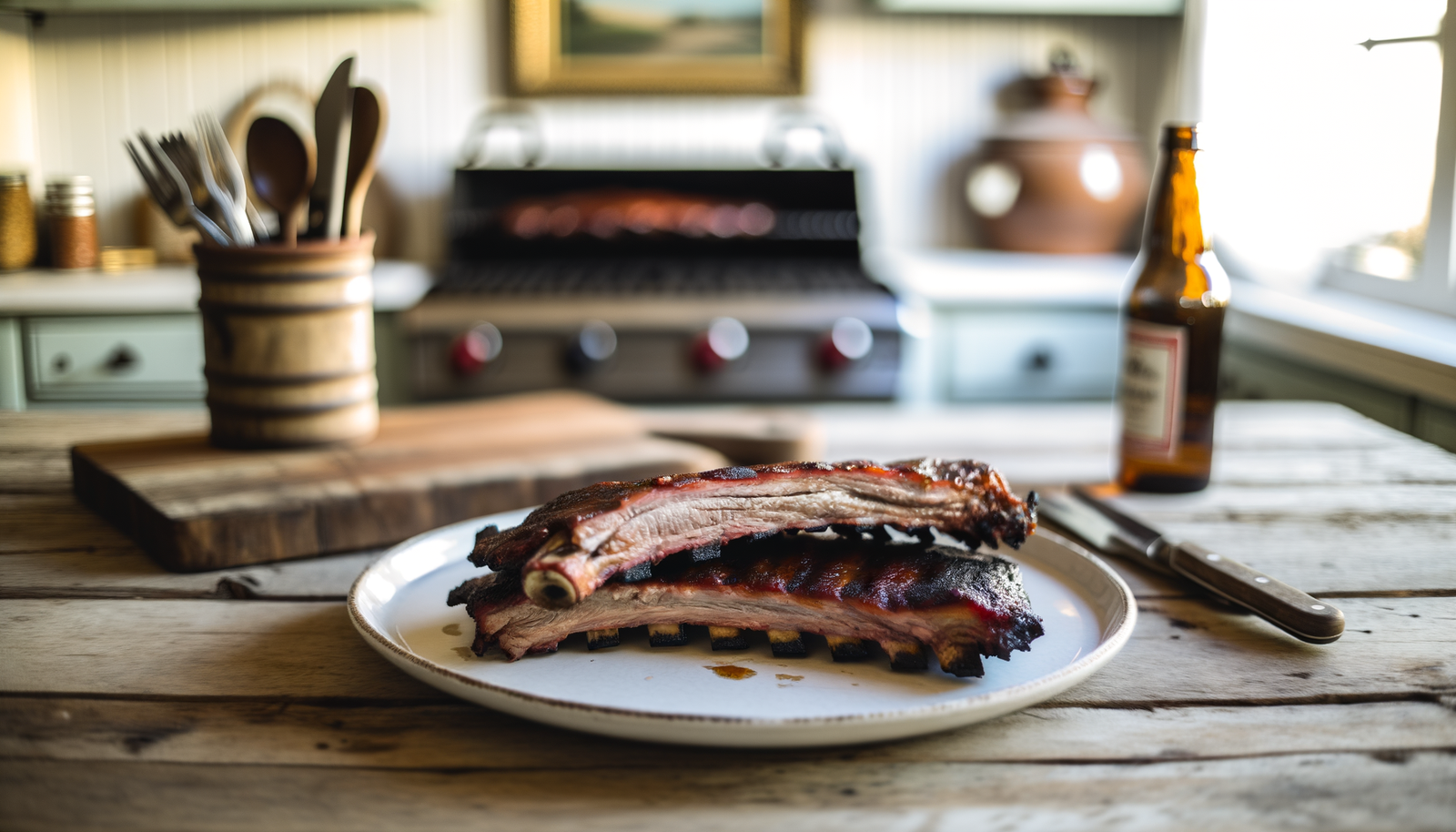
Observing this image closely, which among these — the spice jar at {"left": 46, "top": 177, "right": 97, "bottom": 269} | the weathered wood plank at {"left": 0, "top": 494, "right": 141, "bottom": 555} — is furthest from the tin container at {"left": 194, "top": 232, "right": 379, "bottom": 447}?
the spice jar at {"left": 46, "top": 177, "right": 97, "bottom": 269}

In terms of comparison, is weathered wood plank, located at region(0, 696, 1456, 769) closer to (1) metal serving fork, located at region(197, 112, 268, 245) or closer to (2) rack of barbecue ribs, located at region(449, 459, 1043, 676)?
(2) rack of barbecue ribs, located at region(449, 459, 1043, 676)

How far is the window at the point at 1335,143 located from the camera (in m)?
1.93

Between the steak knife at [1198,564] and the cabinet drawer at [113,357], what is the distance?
1877 mm

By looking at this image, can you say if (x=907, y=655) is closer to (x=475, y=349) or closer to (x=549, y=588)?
(x=549, y=588)

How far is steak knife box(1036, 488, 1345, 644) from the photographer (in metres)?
0.69

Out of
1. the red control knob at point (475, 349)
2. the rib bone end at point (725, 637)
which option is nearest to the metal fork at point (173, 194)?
the rib bone end at point (725, 637)

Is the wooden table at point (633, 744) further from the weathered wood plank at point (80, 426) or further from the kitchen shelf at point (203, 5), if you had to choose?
the kitchen shelf at point (203, 5)

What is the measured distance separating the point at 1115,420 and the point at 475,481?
0.80 m

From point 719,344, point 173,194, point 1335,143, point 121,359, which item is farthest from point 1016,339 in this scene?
point 121,359

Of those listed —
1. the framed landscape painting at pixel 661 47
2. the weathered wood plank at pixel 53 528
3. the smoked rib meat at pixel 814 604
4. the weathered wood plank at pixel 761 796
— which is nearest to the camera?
the weathered wood plank at pixel 761 796

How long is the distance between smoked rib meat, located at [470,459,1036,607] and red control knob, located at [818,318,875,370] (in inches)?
59.0

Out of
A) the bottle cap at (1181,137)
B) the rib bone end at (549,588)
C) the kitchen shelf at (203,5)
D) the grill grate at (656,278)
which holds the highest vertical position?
the kitchen shelf at (203,5)

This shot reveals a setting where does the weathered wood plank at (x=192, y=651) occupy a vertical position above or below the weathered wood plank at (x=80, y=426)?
below

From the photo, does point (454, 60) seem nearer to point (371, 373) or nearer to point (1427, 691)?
point (371, 373)
